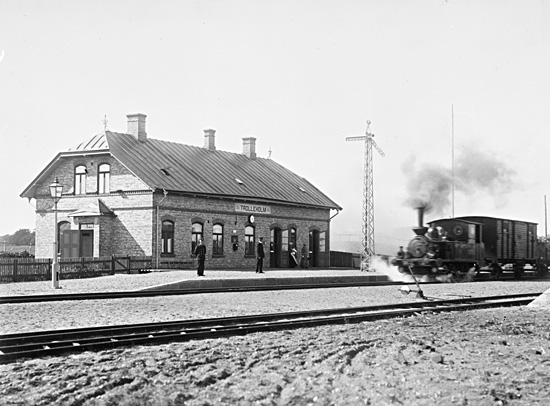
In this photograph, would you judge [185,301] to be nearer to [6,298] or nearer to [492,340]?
[6,298]

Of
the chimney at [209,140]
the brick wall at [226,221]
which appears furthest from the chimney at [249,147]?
the brick wall at [226,221]

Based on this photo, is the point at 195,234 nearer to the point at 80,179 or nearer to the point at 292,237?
the point at 80,179

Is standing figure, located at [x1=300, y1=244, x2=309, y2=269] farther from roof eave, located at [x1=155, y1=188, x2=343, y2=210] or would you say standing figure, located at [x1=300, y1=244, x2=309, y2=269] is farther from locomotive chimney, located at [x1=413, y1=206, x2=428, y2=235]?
locomotive chimney, located at [x1=413, y1=206, x2=428, y2=235]

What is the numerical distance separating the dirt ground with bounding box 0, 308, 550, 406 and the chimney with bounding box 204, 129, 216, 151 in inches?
1302

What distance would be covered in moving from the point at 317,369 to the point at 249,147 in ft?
127

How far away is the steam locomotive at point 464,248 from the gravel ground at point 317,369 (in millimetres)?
14587

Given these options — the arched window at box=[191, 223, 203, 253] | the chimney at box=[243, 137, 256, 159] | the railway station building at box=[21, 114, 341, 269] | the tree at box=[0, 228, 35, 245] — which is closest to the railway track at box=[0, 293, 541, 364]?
the railway station building at box=[21, 114, 341, 269]

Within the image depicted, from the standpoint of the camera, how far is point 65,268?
1123 inches

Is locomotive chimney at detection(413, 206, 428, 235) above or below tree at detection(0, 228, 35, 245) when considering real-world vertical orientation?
above

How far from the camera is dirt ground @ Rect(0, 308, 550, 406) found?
716 centimetres

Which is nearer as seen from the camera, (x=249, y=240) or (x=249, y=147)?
(x=249, y=240)

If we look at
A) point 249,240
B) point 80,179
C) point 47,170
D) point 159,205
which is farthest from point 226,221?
point 47,170

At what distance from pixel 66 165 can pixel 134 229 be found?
18.5 ft

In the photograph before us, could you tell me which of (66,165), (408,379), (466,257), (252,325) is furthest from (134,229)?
(408,379)
